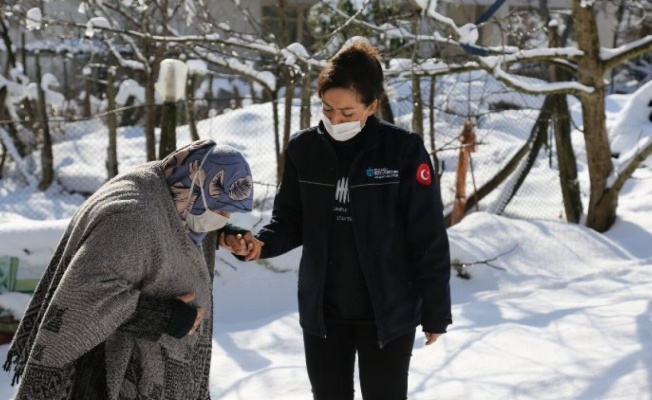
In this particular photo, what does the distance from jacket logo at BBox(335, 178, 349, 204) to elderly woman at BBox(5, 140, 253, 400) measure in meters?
0.38

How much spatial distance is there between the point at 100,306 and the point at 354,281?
0.86m

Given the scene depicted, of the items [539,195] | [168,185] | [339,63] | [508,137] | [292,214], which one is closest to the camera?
[168,185]

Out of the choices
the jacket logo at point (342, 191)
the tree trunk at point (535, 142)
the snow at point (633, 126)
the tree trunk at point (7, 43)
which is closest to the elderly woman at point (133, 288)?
the jacket logo at point (342, 191)

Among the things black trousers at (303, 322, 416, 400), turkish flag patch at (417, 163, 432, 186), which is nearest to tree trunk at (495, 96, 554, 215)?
turkish flag patch at (417, 163, 432, 186)

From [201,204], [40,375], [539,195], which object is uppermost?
[201,204]

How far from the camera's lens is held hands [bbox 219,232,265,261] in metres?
2.79

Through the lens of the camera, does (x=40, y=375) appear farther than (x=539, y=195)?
No

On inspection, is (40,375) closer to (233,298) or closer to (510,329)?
(510,329)

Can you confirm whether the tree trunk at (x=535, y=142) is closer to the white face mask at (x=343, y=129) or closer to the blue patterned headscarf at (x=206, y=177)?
the white face mask at (x=343, y=129)

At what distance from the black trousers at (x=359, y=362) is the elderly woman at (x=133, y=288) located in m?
0.46

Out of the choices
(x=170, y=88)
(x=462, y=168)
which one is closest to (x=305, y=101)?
(x=170, y=88)

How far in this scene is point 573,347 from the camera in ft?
14.9

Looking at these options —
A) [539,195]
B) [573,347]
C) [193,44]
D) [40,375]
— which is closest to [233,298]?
[573,347]

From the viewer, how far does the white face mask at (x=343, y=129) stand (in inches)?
109
